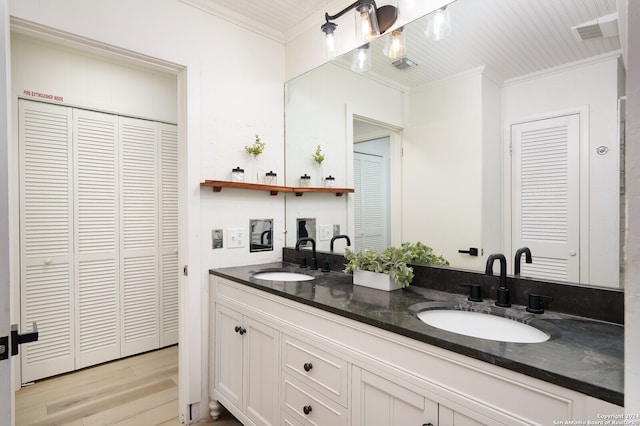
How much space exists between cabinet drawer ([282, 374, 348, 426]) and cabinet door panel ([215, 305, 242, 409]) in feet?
1.42

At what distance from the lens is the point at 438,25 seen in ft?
5.44

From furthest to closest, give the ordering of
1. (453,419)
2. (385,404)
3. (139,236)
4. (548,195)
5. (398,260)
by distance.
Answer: (139,236)
(398,260)
(548,195)
(385,404)
(453,419)

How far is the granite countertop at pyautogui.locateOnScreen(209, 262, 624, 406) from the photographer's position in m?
0.76

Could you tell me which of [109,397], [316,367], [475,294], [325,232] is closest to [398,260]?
[475,294]

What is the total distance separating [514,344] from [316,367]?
78 centimetres

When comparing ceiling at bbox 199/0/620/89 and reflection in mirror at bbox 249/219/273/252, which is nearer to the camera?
ceiling at bbox 199/0/620/89

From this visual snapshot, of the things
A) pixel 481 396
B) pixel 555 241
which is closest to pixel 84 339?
pixel 481 396

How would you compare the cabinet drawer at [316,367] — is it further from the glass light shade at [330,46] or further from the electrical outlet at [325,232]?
the glass light shade at [330,46]

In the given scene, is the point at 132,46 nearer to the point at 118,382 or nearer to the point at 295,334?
the point at 295,334

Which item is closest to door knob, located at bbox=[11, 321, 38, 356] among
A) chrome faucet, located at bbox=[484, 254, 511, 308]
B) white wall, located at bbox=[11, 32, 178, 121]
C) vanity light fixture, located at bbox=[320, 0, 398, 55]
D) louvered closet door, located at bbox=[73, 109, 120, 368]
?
chrome faucet, located at bbox=[484, 254, 511, 308]

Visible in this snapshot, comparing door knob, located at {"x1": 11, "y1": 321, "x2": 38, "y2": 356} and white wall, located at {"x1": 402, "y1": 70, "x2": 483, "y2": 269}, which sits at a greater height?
white wall, located at {"x1": 402, "y1": 70, "x2": 483, "y2": 269}

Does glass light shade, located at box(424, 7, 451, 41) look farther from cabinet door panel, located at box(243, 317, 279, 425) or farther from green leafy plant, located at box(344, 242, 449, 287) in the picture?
cabinet door panel, located at box(243, 317, 279, 425)

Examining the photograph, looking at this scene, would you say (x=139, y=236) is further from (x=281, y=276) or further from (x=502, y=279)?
(x=502, y=279)

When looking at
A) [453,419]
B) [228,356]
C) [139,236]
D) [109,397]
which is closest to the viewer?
[453,419]
